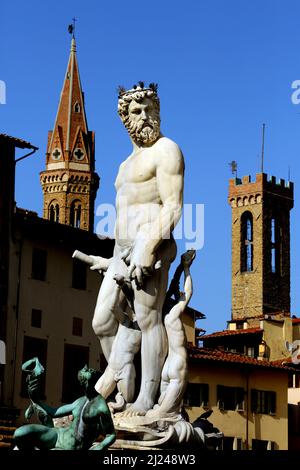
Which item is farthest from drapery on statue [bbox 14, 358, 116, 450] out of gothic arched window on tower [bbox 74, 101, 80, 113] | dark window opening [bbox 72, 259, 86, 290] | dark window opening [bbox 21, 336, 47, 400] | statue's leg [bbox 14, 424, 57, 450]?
gothic arched window on tower [bbox 74, 101, 80, 113]

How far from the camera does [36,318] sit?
48.4m

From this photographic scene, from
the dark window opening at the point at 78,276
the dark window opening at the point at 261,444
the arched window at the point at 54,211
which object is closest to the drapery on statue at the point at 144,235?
the dark window opening at the point at 78,276

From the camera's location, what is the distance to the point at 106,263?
14.1 m

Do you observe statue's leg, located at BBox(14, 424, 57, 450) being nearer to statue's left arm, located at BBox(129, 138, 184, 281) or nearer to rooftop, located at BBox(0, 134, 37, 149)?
statue's left arm, located at BBox(129, 138, 184, 281)

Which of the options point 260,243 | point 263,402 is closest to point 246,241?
point 260,243

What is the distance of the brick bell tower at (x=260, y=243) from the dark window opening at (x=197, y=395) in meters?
88.7

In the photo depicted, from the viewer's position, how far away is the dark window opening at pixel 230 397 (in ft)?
196

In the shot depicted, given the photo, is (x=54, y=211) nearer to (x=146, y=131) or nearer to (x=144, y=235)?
(x=146, y=131)

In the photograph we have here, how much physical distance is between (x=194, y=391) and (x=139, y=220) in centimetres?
4498

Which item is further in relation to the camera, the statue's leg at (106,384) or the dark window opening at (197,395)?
the dark window opening at (197,395)

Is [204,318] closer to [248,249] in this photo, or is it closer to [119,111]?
[119,111]

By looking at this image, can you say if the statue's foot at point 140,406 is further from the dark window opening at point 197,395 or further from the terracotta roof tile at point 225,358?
the dark window opening at point 197,395
